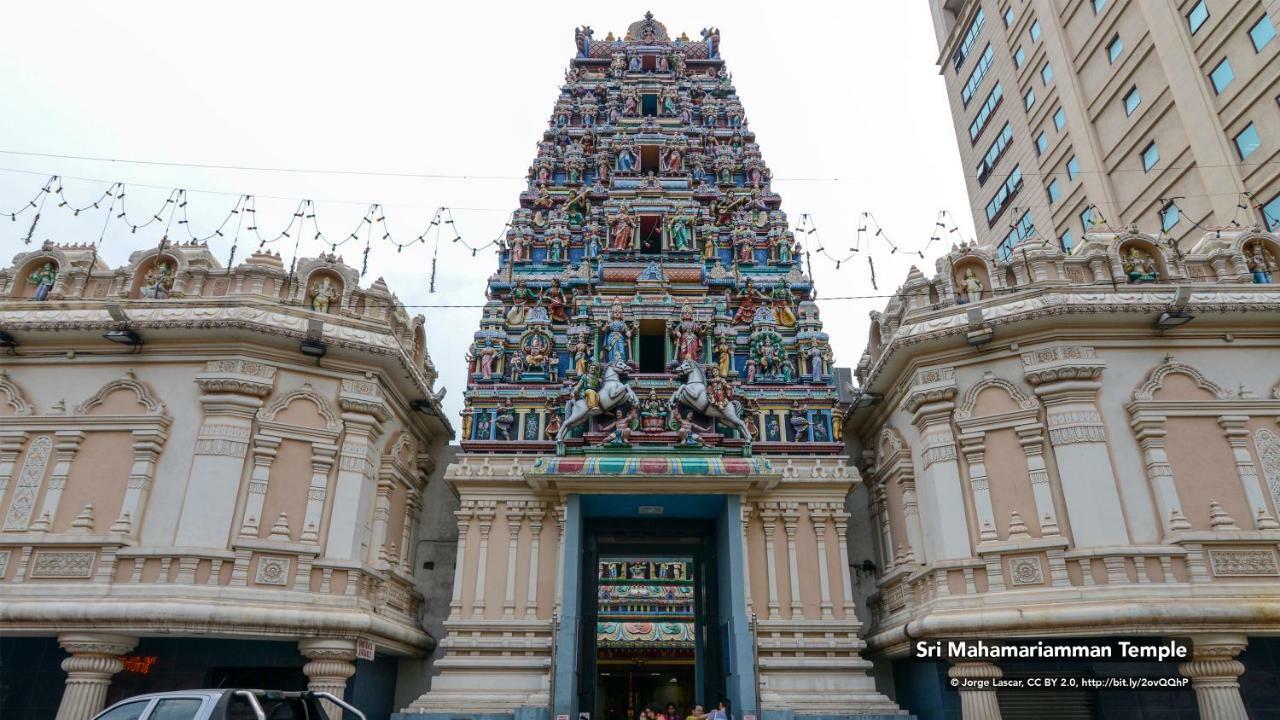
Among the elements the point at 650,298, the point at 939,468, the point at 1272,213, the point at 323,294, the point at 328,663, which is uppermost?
the point at 1272,213

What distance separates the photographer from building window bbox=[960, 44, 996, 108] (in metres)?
39.7

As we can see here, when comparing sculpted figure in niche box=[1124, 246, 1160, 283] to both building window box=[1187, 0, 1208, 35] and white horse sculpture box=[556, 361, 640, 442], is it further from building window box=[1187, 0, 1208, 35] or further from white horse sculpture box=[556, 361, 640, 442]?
building window box=[1187, 0, 1208, 35]

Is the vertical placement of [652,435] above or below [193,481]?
above

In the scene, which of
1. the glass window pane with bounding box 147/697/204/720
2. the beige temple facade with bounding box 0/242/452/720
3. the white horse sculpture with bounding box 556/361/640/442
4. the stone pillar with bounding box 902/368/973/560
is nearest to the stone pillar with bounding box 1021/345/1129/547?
the stone pillar with bounding box 902/368/973/560

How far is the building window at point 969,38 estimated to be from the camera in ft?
134

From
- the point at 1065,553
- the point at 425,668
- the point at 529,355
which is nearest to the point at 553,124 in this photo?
the point at 529,355

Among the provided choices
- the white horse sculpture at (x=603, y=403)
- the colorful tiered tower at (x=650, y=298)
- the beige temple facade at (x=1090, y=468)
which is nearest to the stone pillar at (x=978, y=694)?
the beige temple facade at (x=1090, y=468)

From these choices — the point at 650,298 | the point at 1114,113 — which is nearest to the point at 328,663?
the point at 650,298

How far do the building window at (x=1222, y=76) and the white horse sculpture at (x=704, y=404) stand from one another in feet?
67.9

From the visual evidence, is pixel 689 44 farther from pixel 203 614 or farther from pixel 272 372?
pixel 203 614

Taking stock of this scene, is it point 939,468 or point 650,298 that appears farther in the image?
point 650,298

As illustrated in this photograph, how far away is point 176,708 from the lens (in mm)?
8430

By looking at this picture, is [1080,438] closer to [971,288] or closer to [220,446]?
[971,288]

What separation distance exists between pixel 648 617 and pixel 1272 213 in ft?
85.4
